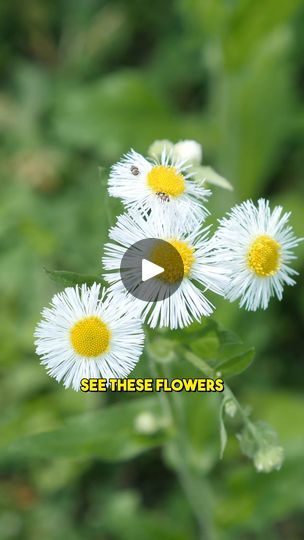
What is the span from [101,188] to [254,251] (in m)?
1.76

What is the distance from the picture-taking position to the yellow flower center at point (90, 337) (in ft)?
6.33

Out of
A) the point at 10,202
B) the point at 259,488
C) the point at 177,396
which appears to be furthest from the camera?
the point at 10,202

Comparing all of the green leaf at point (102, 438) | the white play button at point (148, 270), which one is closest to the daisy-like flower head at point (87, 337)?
the white play button at point (148, 270)

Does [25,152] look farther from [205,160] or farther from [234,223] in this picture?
[234,223]

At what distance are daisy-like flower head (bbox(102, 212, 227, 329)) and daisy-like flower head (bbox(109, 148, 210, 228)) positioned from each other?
0.05m

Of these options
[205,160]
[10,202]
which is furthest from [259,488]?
[205,160]

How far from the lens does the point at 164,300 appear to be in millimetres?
1938

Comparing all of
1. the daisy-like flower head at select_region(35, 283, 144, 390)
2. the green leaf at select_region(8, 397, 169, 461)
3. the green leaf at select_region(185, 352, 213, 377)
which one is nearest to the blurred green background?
the green leaf at select_region(8, 397, 169, 461)

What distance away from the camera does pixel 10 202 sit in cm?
427

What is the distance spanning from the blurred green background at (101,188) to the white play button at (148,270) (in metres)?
0.94

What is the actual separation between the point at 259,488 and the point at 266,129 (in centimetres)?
273

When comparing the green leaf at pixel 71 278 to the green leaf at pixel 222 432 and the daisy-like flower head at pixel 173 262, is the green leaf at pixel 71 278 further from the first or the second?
the green leaf at pixel 222 432

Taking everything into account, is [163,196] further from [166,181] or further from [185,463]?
[185,463]
